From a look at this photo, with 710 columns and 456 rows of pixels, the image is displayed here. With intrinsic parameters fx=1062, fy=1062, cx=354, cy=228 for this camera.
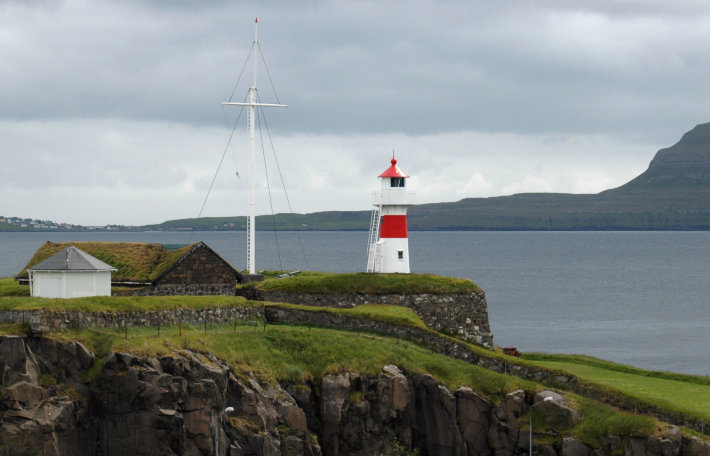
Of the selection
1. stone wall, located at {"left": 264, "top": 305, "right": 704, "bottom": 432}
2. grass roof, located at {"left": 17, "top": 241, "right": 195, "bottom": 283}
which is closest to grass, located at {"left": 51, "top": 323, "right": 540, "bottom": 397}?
stone wall, located at {"left": 264, "top": 305, "right": 704, "bottom": 432}

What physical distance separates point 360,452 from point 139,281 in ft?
61.2

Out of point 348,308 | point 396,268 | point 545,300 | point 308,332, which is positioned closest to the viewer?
point 308,332

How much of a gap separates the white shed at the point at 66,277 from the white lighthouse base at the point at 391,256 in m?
19.8

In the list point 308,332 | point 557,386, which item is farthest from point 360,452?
point 557,386

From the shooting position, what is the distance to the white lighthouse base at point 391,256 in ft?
208

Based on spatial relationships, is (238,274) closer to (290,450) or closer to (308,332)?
(308,332)

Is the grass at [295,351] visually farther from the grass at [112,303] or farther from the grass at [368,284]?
the grass at [368,284]

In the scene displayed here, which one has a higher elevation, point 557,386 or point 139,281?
point 139,281

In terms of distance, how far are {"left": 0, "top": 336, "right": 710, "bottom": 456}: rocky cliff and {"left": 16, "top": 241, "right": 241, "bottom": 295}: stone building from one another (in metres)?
15.3

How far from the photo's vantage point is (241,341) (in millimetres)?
44438

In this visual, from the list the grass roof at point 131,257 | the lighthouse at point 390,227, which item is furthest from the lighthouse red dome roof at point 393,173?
the grass roof at point 131,257

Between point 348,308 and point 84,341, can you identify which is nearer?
point 84,341

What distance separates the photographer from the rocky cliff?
127ft

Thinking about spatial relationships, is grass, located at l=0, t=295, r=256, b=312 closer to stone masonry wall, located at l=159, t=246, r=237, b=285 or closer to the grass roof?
stone masonry wall, located at l=159, t=246, r=237, b=285
